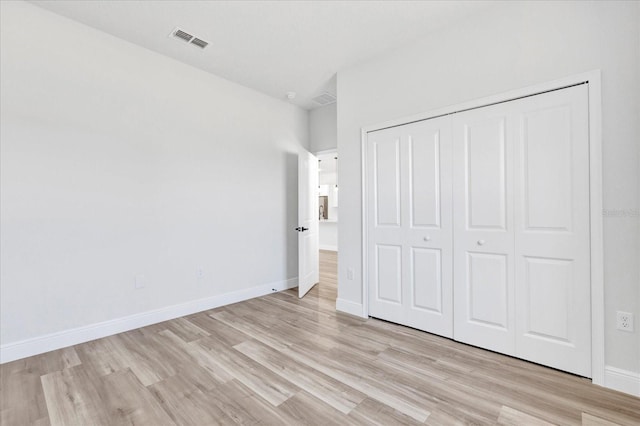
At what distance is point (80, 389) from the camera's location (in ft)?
6.12

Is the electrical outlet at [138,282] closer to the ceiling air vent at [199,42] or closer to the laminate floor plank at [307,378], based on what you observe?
the laminate floor plank at [307,378]

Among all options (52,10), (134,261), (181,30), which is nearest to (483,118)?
(181,30)

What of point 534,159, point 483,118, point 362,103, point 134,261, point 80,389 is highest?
point 362,103

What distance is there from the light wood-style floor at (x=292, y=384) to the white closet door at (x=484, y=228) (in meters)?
0.23

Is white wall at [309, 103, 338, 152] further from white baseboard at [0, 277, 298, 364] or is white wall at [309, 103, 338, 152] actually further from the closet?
white baseboard at [0, 277, 298, 364]

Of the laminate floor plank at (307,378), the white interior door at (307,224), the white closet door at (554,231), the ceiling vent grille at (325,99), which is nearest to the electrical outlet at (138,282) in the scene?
the laminate floor plank at (307,378)

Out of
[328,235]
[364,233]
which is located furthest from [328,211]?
[364,233]

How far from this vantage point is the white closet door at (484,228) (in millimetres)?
2244

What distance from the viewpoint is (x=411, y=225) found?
279cm

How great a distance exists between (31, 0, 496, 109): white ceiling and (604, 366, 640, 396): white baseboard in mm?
2764

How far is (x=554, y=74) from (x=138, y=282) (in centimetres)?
396

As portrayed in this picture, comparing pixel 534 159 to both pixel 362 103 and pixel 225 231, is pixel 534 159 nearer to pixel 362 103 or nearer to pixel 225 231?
pixel 362 103

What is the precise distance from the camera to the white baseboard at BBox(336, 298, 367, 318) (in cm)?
315

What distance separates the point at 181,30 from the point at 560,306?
382 centimetres
